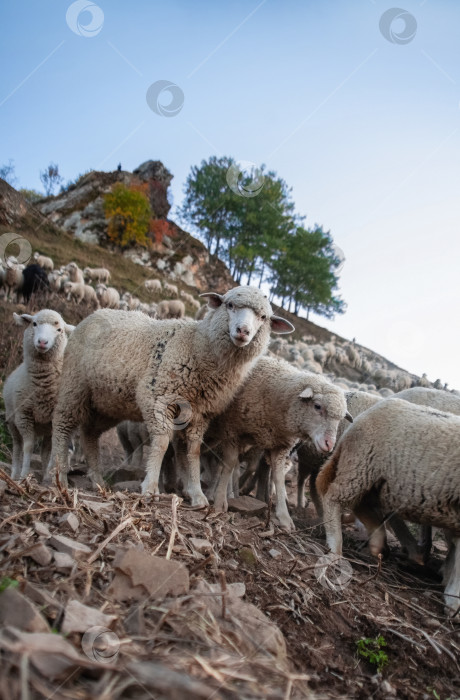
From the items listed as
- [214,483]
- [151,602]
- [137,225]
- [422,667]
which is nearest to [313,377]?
[214,483]

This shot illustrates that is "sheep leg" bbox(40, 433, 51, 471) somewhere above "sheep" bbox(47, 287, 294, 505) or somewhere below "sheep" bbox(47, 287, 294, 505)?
below

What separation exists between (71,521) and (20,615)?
1.24 meters

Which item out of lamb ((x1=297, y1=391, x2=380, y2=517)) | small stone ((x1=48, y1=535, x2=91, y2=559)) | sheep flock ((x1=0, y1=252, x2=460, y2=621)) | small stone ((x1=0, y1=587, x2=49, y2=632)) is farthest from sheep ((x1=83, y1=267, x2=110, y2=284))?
small stone ((x1=0, y1=587, x2=49, y2=632))

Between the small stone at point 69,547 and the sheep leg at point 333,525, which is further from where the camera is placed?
the sheep leg at point 333,525

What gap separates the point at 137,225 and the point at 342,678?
4455cm

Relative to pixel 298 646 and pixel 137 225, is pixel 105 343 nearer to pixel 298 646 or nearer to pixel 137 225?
pixel 298 646

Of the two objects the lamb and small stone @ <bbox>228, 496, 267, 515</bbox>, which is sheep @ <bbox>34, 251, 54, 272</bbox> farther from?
small stone @ <bbox>228, 496, 267, 515</bbox>

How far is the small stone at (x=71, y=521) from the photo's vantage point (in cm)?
275

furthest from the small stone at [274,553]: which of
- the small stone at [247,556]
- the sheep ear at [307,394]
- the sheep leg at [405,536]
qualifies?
the sheep ear at [307,394]

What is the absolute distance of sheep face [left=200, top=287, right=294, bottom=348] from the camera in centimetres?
486

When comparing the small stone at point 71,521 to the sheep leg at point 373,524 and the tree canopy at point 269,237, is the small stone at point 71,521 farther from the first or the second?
the tree canopy at point 269,237

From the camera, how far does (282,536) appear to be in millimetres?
4062

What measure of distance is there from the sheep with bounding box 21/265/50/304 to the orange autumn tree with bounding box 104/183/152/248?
82.3 ft

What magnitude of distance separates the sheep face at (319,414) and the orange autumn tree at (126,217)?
41.0 metres
